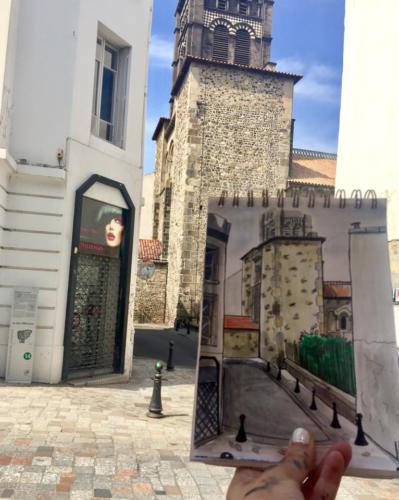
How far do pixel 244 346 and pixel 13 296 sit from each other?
25.8 feet

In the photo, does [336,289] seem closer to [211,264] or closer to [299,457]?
[211,264]

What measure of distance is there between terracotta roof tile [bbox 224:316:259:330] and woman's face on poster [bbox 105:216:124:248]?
857 cm

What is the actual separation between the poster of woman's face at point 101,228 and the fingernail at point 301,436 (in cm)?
840

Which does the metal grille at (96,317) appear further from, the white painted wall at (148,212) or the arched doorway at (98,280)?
the white painted wall at (148,212)

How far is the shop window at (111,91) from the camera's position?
10.9 m

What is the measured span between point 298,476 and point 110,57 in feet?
36.2

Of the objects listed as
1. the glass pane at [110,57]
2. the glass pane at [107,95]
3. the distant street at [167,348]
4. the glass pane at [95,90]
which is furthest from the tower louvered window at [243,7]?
the glass pane at [95,90]

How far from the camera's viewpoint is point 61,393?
335 inches

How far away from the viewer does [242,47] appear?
3553cm

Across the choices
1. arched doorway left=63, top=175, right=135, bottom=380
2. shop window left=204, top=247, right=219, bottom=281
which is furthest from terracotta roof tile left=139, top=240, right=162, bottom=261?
shop window left=204, top=247, right=219, bottom=281

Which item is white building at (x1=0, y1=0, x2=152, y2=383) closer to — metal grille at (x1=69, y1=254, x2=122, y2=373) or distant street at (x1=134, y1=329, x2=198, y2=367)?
metal grille at (x1=69, y1=254, x2=122, y2=373)

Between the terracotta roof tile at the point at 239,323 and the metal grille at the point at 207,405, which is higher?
the terracotta roof tile at the point at 239,323

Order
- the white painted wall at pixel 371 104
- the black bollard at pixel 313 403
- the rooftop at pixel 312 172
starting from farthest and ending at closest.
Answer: the rooftop at pixel 312 172 → the white painted wall at pixel 371 104 → the black bollard at pixel 313 403

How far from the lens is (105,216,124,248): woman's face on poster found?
10.6 m
